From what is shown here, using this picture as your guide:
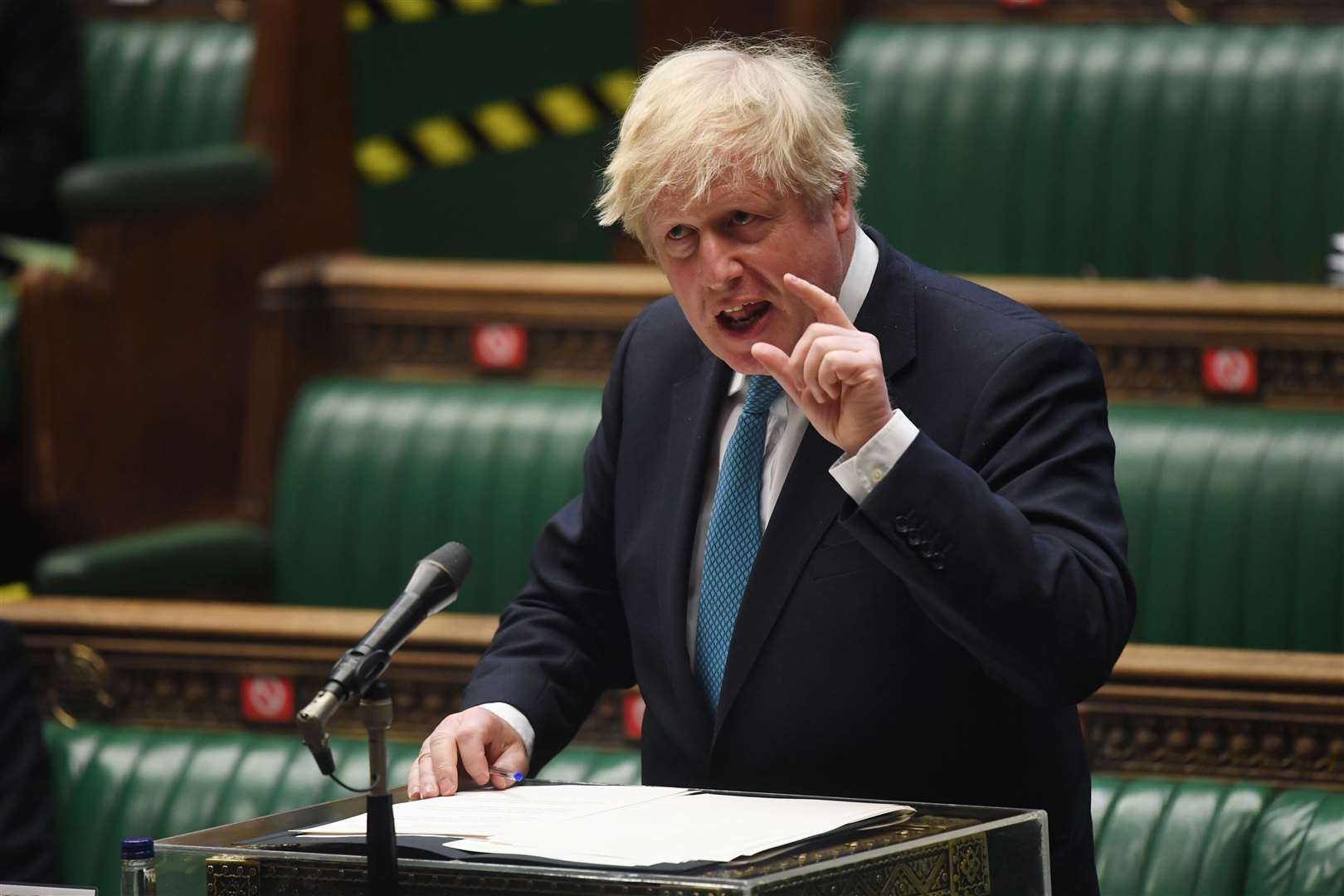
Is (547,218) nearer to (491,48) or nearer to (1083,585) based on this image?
(491,48)

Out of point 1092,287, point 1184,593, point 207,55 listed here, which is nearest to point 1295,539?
point 1184,593

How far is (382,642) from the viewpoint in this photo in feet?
4.26

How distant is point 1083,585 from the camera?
54.8 inches

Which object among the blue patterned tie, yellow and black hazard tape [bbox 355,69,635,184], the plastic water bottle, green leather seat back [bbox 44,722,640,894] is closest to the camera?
the plastic water bottle

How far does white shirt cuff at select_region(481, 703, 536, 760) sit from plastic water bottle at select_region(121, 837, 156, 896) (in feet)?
1.09

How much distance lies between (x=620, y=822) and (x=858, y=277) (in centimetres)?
49

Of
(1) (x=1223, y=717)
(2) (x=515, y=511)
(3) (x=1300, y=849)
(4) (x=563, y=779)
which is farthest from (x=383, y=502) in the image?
(3) (x=1300, y=849)

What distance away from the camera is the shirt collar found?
1.60 metres

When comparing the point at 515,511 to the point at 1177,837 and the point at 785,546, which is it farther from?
the point at 785,546

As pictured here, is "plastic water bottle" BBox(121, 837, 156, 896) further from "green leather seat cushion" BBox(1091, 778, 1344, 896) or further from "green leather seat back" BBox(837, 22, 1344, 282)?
"green leather seat back" BBox(837, 22, 1344, 282)

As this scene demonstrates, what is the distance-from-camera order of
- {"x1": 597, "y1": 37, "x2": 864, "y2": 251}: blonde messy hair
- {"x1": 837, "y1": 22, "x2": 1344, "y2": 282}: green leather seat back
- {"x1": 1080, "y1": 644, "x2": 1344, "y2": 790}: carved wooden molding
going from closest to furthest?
{"x1": 597, "y1": 37, "x2": 864, "y2": 251}: blonde messy hair, {"x1": 1080, "y1": 644, "x2": 1344, "y2": 790}: carved wooden molding, {"x1": 837, "y1": 22, "x2": 1344, "y2": 282}: green leather seat back

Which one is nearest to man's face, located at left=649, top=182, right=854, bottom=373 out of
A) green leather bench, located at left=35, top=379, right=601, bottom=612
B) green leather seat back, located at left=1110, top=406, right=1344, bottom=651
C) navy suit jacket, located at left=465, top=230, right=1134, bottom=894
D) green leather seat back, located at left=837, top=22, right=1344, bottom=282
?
navy suit jacket, located at left=465, top=230, right=1134, bottom=894

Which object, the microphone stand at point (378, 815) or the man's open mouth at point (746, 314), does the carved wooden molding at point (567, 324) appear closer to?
the man's open mouth at point (746, 314)

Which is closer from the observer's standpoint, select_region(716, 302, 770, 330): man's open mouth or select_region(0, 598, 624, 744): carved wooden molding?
select_region(716, 302, 770, 330): man's open mouth
